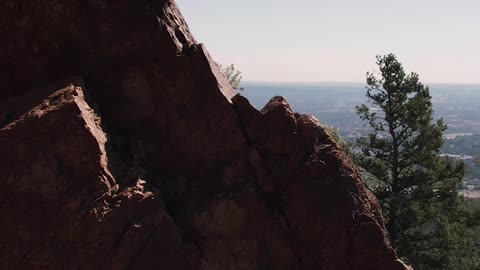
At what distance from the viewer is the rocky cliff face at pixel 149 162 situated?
867cm

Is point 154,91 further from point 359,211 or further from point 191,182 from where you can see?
point 359,211

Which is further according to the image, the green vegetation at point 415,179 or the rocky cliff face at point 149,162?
the green vegetation at point 415,179

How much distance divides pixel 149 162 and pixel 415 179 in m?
21.9

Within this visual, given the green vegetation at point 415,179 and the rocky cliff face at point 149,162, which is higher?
the rocky cliff face at point 149,162

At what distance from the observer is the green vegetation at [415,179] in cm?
2686

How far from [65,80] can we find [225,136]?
3.67 meters

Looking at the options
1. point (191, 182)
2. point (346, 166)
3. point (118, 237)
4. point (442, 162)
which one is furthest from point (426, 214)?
point (118, 237)

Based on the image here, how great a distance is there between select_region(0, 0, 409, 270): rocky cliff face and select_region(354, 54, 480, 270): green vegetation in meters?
18.8

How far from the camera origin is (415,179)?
92.2ft

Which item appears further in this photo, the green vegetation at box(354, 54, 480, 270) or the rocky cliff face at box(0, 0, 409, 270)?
the green vegetation at box(354, 54, 480, 270)

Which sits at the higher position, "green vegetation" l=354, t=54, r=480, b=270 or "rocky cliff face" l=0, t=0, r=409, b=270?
"rocky cliff face" l=0, t=0, r=409, b=270

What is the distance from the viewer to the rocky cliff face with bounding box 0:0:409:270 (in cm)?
867

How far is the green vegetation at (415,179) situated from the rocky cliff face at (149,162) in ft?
61.7

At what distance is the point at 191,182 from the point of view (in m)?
10.3
